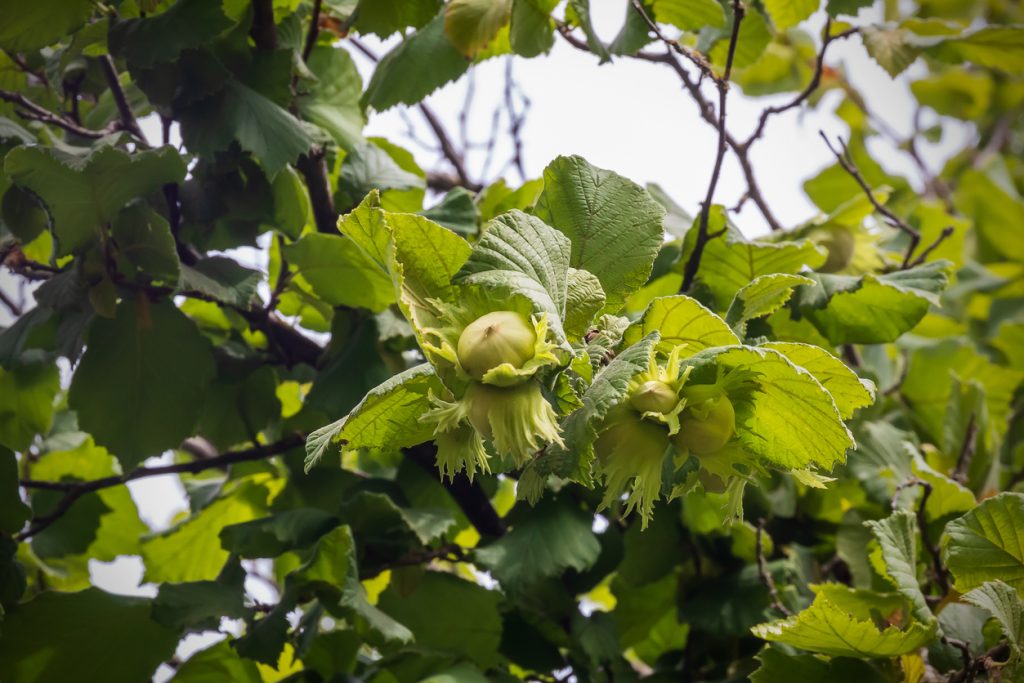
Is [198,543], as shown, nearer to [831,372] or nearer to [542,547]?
[542,547]

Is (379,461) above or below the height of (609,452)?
below

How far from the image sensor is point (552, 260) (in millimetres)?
479

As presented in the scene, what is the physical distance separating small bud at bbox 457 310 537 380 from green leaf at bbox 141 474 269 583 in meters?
0.69

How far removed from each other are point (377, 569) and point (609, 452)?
46 cm

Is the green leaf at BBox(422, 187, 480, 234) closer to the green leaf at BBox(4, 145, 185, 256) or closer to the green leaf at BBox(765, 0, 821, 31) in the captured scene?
the green leaf at BBox(4, 145, 185, 256)

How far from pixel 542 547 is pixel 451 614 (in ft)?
0.45

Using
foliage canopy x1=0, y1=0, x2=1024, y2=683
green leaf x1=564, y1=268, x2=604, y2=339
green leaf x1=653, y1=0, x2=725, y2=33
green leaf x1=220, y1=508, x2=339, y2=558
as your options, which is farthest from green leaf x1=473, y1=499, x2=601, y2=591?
green leaf x1=653, y1=0, x2=725, y2=33

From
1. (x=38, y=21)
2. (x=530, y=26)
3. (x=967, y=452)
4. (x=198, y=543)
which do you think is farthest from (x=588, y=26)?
(x=198, y=543)

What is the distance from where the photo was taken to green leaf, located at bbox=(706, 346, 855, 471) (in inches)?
18.7

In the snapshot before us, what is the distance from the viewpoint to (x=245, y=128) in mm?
812

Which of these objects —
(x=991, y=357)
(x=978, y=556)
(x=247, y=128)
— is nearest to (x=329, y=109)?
(x=247, y=128)

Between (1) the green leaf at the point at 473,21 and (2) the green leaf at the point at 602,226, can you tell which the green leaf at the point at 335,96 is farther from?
(2) the green leaf at the point at 602,226

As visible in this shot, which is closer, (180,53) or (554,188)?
(554,188)

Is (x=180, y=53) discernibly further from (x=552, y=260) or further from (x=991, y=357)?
(x=991, y=357)
